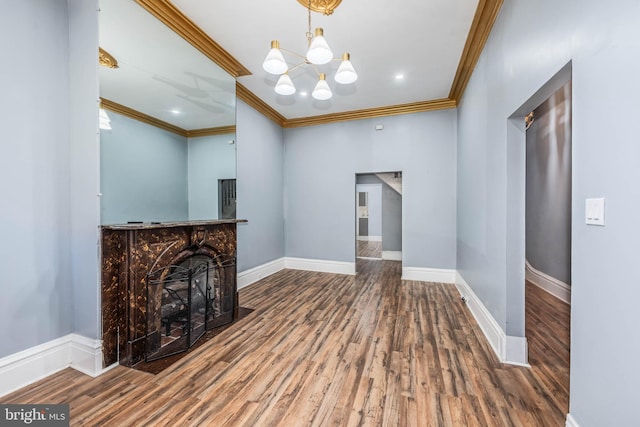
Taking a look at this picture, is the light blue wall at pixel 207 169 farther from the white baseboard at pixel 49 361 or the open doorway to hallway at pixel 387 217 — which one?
the open doorway to hallway at pixel 387 217


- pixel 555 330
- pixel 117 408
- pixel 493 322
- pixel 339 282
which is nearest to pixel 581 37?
pixel 493 322

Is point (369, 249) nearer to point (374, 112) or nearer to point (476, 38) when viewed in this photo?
point (374, 112)

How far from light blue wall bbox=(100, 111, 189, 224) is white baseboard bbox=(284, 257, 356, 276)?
9.50ft

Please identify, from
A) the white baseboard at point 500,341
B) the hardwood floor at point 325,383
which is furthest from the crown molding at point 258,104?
the white baseboard at point 500,341

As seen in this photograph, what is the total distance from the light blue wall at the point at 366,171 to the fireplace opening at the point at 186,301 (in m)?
2.35

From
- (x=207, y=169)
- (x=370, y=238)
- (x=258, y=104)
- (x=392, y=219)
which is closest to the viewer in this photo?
(x=207, y=169)

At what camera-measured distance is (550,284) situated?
12.3 ft

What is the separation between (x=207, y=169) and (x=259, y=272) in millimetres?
2181

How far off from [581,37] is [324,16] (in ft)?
6.61

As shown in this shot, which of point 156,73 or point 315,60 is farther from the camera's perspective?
point 156,73

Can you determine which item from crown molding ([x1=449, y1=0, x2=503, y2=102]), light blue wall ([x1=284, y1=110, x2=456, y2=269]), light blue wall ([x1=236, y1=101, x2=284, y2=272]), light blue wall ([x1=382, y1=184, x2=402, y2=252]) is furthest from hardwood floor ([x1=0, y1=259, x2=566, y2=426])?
light blue wall ([x1=382, y1=184, x2=402, y2=252])

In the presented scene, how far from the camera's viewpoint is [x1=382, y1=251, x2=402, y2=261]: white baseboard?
645cm

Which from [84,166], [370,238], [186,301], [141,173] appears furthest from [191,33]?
[370,238]

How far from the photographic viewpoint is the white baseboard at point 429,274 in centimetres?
438
